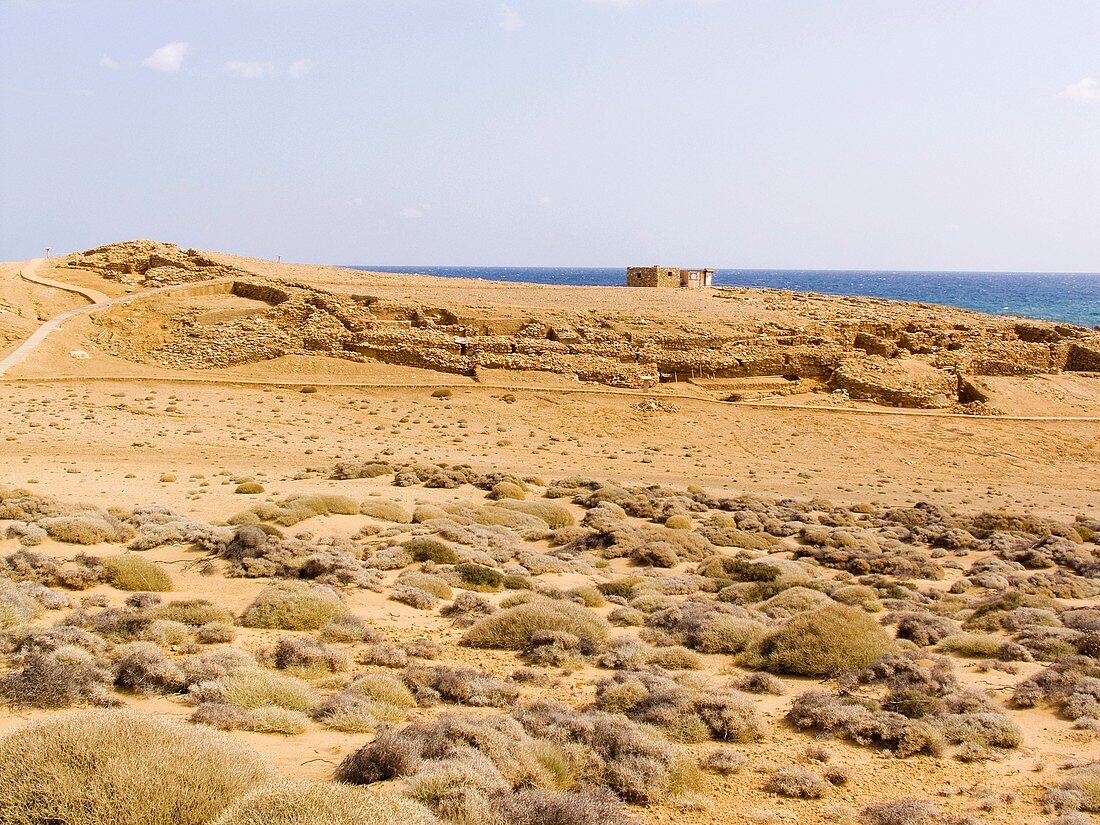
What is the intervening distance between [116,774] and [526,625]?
6.53 m

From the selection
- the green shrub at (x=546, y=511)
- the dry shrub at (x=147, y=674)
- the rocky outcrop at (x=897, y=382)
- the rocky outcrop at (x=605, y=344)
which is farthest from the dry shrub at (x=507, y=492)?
the rocky outcrop at (x=897, y=382)

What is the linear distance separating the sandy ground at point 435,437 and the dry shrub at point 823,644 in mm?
4354

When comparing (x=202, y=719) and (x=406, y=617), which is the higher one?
(x=202, y=719)

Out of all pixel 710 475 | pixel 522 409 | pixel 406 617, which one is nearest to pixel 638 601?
pixel 406 617

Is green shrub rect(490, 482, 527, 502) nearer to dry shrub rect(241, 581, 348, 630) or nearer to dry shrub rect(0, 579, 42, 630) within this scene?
dry shrub rect(241, 581, 348, 630)

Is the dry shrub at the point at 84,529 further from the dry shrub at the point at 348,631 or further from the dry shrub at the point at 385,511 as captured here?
the dry shrub at the point at 348,631

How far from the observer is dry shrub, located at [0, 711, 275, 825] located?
15.1 ft

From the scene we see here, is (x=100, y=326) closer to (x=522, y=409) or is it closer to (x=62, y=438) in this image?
(x=62, y=438)

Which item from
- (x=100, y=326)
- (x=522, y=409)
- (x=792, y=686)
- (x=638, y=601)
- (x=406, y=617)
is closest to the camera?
(x=792, y=686)

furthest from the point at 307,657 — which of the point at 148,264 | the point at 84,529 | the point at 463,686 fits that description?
the point at 148,264

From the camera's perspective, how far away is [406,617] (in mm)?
11758

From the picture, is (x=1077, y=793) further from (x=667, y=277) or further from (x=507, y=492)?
(x=667, y=277)

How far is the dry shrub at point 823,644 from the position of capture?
10094 mm

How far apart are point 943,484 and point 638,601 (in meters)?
17.1
